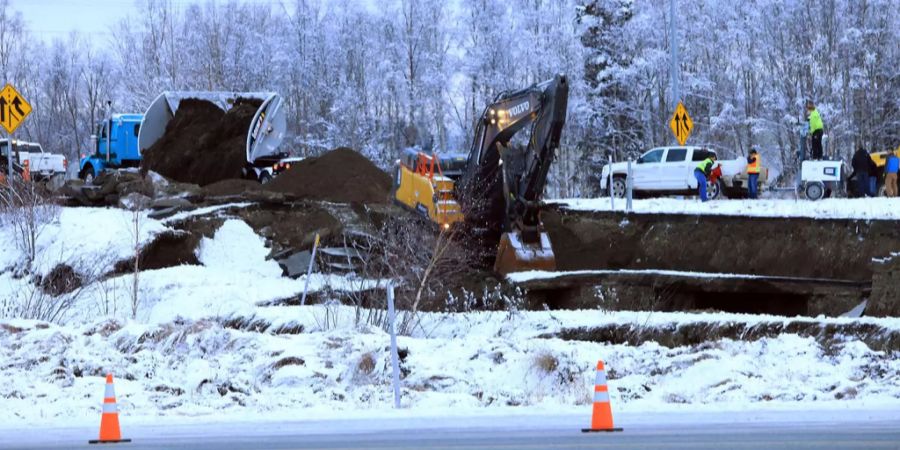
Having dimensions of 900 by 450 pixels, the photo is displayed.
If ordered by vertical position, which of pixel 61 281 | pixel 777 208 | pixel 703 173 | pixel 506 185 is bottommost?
pixel 61 281

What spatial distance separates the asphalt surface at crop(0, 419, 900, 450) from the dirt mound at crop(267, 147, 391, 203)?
22.3 m

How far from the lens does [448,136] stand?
6700 cm

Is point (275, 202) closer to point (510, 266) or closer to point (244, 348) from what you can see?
point (510, 266)

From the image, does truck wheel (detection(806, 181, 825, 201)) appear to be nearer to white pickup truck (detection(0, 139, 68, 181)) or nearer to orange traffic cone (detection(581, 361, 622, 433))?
orange traffic cone (detection(581, 361, 622, 433))

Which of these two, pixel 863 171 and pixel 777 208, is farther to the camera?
pixel 863 171

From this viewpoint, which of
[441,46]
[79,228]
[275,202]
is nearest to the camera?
[79,228]

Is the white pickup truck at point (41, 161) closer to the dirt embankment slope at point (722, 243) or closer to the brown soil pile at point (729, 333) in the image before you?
the dirt embankment slope at point (722, 243)

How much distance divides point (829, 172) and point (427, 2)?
1589 inches

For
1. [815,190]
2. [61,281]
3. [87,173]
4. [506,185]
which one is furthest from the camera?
[87,173]

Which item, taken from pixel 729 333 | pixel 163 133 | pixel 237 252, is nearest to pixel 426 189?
pixel 237 252

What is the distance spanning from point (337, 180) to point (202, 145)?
574cm

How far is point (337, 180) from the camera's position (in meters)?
33.9

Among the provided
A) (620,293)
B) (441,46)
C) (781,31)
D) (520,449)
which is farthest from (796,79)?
(520,449)

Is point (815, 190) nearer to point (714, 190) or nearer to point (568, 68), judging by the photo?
point (714, 190)
